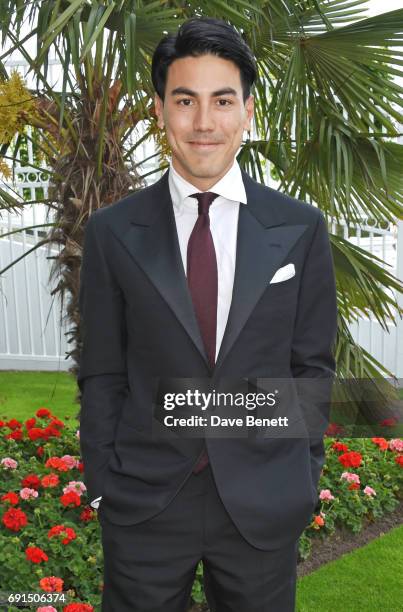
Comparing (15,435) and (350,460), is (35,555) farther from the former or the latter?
(350,460)

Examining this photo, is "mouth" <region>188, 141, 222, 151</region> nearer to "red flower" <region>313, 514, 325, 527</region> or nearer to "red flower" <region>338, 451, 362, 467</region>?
"red flower" <region>313, 514, 325, 527</region>

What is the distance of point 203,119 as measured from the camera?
60.4 inches

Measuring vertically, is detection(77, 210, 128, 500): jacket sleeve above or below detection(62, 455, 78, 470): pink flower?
above

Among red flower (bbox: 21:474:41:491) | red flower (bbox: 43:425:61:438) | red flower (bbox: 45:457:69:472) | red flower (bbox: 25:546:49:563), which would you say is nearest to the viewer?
red flower (bbox: 25:546:49:563)

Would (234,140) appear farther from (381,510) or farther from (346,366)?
(381,510)

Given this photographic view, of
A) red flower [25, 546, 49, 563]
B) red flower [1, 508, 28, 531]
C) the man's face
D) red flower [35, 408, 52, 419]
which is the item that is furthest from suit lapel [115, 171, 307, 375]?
red flower [35, 408, 52, 419]

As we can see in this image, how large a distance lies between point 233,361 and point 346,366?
2021 mm

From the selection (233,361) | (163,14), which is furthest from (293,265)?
(163,14)

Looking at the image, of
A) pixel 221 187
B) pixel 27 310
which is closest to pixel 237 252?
pixel 221 187

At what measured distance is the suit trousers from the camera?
5.06ft

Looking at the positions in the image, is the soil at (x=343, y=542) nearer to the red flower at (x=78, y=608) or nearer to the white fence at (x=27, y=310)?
the red flower at (x=78, y=608)

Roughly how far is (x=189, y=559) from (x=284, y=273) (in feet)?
1.99

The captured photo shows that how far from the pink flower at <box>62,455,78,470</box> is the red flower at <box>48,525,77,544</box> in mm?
690

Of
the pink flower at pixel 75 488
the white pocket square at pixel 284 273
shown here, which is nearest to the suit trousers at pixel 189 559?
the white pocket square at pixel 284 273
